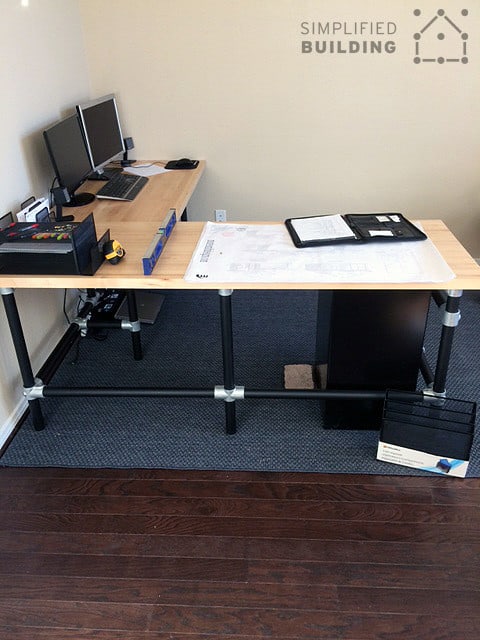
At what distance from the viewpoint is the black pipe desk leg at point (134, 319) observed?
9.20ft

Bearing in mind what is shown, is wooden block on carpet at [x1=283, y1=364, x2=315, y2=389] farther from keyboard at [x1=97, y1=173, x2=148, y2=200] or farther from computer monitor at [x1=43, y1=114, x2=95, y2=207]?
computer monitor at [x1=43, y1=114, x2=95, y2=207]

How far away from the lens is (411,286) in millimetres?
1857

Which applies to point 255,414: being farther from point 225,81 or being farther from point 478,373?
point 225,81

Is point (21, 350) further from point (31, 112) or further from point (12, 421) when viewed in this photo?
point (31, 112)

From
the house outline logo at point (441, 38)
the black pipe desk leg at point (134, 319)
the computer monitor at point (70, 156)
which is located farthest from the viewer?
the house outline logo at point (441, 38)

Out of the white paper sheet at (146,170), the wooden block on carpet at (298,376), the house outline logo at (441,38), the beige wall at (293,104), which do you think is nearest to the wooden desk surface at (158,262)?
the white paper sheet at (146,170)

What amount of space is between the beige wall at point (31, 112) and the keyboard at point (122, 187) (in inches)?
11.5

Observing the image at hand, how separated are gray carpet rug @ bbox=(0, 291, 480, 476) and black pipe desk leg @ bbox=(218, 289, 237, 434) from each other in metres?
0.08

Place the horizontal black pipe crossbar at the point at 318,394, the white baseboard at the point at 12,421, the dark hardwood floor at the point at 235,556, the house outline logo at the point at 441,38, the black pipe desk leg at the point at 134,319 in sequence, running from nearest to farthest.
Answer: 1. the dark hardwood floor at the point at 235,556
2. the horizontal black pipe crossbar at the point at 318,394
3. the white baseboard at the point at 12,421
4. the black pipe desk leg at the point at 134,319
5. the house outline logo at the point at 441,38

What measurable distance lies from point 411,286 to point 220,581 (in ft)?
3.73

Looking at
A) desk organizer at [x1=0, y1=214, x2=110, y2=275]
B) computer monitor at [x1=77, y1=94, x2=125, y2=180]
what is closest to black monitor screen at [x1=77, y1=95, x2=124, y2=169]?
computer monitor at [x1=77, y1=94, x2=125, y2=180]

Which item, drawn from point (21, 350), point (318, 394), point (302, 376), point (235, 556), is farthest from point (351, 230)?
point (21, 350)

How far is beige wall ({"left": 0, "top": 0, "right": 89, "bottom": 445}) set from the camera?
2.39 metres

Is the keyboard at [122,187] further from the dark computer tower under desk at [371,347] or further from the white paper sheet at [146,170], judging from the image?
the dark computer tower under desk at [371,347]
